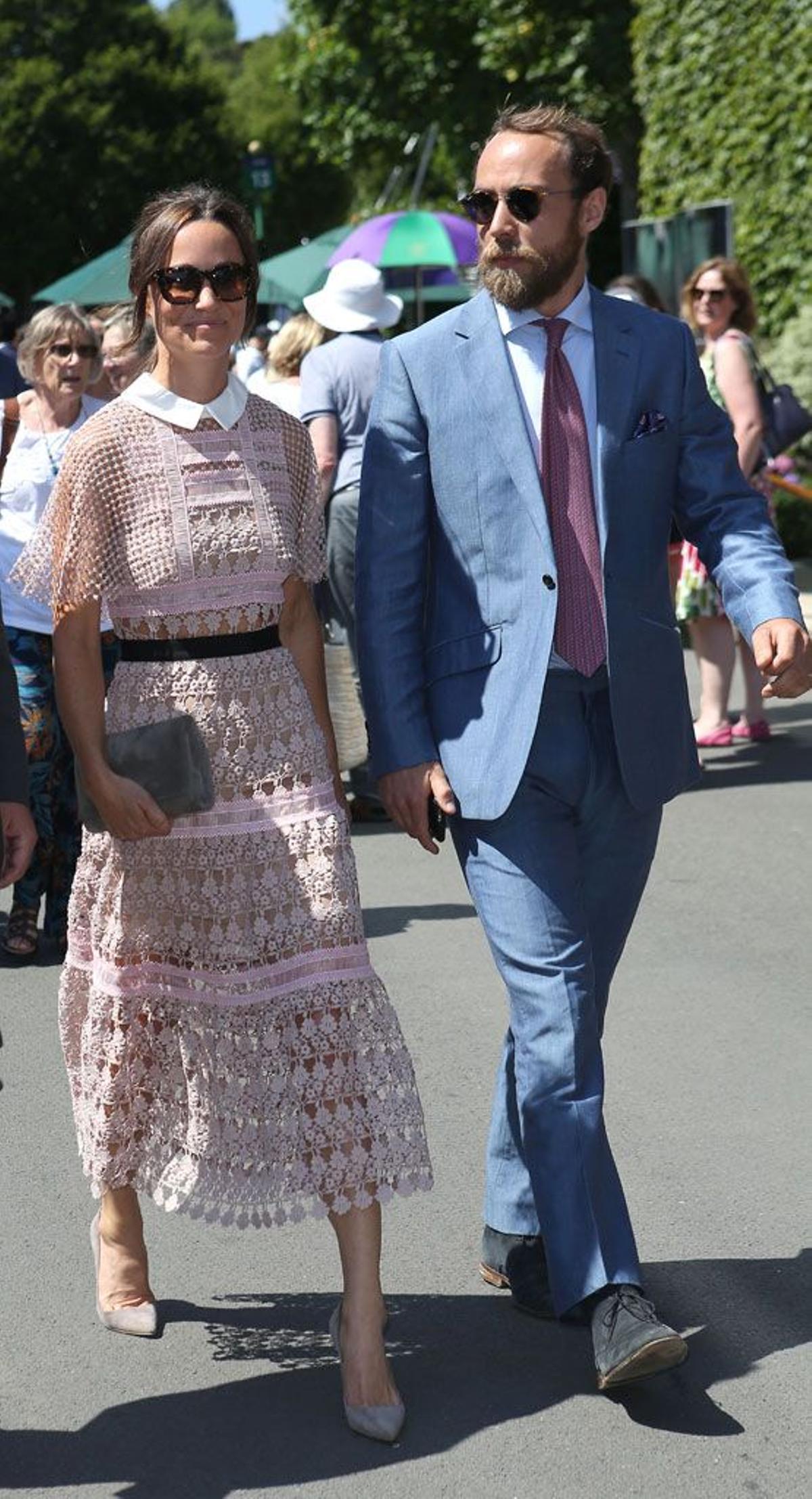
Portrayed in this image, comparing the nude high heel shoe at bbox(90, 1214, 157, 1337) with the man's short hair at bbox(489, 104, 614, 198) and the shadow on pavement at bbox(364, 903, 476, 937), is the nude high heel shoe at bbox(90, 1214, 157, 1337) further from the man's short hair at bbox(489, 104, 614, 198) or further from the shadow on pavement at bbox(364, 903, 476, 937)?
the shadow on pavement at bbox(364, 903, 476, 937)

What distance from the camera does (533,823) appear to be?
4113 mm

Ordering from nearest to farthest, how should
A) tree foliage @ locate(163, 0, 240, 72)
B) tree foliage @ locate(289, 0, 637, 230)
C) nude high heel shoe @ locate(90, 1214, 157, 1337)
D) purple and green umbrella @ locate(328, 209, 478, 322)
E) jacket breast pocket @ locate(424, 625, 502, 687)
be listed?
1. jacket breast pocket @ locate(424, 625, 502, 687)
2. nude high heel shoe @ locate(90, 1214, 157, 1337)
3. purple and green umbrella @ locate(328, 209, 478, 322)
4. tree foliage @ locate(289, 0, 637, 230)
5. tree foliage @ locate(163, 0, 240, 72)

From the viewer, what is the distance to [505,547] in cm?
409

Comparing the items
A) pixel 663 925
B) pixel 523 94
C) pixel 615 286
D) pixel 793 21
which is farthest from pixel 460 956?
pixel 523 94

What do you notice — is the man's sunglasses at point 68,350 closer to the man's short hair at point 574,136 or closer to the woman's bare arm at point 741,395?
the man's short hair at point 574,136

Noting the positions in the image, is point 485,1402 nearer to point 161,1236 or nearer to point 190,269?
point 161,1236

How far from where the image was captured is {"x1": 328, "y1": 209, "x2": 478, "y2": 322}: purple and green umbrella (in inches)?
742

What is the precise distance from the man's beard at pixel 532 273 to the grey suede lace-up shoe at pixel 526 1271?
→ 5.74 feet

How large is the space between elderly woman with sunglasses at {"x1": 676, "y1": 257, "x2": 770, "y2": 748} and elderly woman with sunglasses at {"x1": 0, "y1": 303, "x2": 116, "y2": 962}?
10.8 feet

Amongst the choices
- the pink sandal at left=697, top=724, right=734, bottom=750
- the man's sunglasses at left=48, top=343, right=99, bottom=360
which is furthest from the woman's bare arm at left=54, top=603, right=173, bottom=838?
the pink sandal at left=697, top=724, right=734, bottom=750

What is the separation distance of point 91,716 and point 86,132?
5583 centimetres

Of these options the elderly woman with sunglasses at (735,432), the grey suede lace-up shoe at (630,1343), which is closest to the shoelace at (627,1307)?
the grey suede lace-up shoe at (630,1343)

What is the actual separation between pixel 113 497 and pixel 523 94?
31672mm

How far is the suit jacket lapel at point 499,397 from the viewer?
407 centimetres
